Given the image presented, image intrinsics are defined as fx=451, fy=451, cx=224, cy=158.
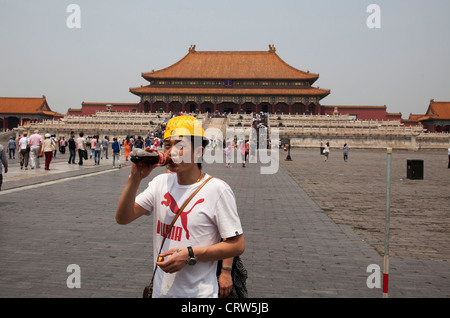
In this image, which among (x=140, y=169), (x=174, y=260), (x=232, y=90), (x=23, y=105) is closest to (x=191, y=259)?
(x=174, y=260)

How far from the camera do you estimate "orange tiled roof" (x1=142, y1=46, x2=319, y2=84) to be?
64688mm

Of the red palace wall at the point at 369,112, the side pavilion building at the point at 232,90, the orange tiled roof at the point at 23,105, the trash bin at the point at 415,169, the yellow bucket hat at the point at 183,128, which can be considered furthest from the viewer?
the orange tiled roof at the point at 23,105

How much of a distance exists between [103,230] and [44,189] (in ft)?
17.5

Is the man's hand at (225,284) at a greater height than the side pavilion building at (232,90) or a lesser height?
lesser

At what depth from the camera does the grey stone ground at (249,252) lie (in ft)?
14.4

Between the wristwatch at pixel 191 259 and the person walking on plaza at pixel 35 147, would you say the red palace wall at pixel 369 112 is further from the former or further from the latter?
the wristwatch at pixel 191 259

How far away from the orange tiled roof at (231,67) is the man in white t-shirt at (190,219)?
203 ft

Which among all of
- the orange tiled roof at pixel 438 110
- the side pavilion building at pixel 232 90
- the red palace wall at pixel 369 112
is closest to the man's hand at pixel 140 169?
the side pavilion building at pixel 232 90

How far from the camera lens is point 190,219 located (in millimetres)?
2436

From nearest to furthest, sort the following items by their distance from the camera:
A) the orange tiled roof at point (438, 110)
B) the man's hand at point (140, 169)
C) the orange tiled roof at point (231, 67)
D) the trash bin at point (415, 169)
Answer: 1. the man's hand at point (140, 169)
2. the trash bin at point (415, 169)
3. the orange tiled roof at point (438, 110)
4. the orange tiled roof at point (231, 67)

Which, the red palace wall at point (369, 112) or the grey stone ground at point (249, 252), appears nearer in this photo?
the grey stone ground at point (249, 252)
